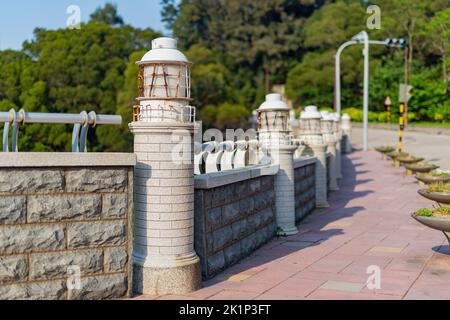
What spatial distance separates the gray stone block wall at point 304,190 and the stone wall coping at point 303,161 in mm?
69

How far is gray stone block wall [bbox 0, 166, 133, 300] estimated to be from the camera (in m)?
5.12

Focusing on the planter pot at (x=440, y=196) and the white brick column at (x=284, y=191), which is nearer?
the planter pot at (x=440, y=196)

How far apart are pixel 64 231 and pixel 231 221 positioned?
2.63 meters

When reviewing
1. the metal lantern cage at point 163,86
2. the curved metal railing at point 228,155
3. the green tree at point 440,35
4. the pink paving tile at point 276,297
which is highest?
the green tree at point 440,35

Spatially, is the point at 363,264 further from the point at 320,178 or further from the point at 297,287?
the point at 320,178

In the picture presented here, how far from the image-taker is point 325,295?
19.0 ft

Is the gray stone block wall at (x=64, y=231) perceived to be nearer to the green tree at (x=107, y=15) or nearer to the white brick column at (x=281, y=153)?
the white brick column at (x=281, y=153)

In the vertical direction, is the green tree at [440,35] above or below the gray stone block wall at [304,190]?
above

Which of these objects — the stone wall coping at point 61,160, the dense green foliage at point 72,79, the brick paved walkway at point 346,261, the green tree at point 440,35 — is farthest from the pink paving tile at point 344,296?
the green tree at point 440,35

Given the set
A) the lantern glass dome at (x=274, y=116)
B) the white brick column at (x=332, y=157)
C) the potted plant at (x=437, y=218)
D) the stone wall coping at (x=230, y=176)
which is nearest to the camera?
the stone wall coping at (x=230, y=176)

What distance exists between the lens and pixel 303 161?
11.6m

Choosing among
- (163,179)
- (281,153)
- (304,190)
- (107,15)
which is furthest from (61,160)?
(107,15)

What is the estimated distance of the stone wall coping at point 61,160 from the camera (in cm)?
507

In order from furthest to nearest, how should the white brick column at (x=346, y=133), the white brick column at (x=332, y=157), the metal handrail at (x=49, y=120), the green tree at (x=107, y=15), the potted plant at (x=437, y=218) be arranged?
1. the green tree at (x=107, y=15)
2. the white brick column at (x=346, y=133)
3. the white brick column at (x=332, y=157)
4. the potted plant at (x=437, y=218)
5. the metal handrail at (x=49, y=120)
